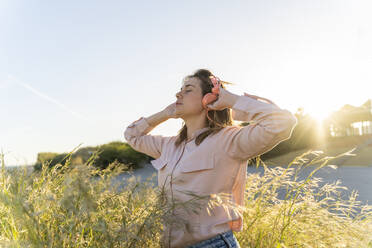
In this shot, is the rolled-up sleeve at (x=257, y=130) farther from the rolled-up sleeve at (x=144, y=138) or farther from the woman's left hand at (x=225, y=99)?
the rolled-up sleeve at (x=144, y=138)

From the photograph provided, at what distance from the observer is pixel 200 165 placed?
1.64 m

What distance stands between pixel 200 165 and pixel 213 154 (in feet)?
0.32

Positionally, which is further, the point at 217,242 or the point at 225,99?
the point at 225,99

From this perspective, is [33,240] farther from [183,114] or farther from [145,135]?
[145,135]

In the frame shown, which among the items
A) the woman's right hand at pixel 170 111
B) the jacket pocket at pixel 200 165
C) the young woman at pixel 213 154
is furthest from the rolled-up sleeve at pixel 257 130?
the woman's right hand at pixel 170 111

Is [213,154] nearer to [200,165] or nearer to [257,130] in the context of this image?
[200,165]

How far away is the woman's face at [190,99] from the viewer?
1.97m

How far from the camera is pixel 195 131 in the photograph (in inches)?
77.0

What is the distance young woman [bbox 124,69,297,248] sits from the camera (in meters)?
1.50

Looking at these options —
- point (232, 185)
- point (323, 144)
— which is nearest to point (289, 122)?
point (232, 185)

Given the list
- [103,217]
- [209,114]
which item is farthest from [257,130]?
[103,217]

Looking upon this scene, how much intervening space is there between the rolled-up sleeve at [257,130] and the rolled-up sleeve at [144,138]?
714mm

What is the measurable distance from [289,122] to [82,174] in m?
1.07

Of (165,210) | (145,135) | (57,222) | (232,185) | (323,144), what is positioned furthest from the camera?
(323,144)
